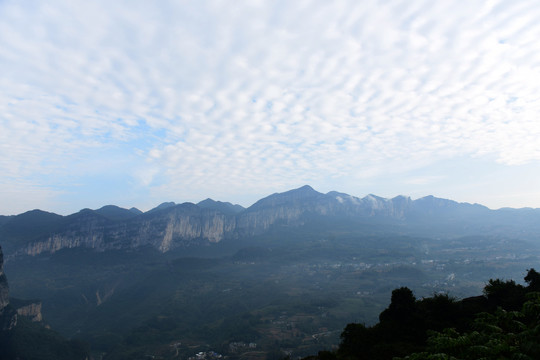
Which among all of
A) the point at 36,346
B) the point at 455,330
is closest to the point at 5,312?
the point at 36,346

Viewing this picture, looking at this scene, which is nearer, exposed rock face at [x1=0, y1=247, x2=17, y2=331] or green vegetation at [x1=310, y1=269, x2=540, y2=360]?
green vegetation at [x1=310, y1=269, x2=540, y2=360]

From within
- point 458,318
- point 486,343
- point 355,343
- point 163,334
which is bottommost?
point 163,334

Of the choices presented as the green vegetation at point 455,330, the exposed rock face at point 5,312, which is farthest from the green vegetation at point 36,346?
the green vegetation at point 455,330

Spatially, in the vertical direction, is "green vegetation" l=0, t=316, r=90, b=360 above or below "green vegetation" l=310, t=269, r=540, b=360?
below

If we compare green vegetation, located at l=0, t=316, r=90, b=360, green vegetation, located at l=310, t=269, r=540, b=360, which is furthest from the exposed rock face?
green vegetation, located at l=310, t=269, r=540, b=360

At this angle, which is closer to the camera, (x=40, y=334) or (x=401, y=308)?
(x=401, y=308)

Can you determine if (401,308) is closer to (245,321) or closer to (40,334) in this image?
(245,321)

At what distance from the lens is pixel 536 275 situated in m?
44.4

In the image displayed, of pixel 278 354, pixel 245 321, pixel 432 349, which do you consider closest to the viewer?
pixel 432 349

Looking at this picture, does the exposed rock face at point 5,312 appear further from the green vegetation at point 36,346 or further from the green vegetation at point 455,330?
the green vegetation at point 455,330

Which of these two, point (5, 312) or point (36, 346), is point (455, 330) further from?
point (5, 312)

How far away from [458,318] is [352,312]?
567 ft

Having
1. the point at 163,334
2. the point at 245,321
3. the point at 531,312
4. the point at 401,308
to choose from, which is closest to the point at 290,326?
the point at 245,321

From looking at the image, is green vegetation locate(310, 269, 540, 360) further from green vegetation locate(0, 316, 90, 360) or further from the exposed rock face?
the exposed rock face
